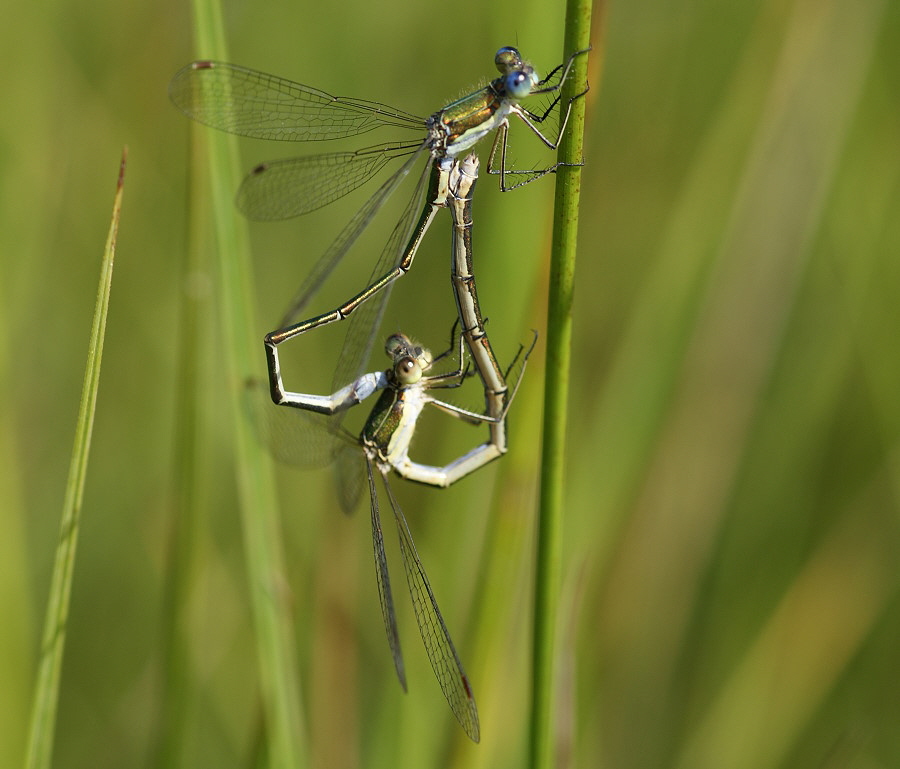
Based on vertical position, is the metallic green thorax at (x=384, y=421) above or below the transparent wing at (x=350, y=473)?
above

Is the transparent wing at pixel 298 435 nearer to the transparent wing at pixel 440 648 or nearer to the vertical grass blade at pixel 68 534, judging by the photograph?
the transparent wing at pixel 440 648

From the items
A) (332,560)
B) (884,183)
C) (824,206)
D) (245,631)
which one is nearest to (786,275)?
(824,206)

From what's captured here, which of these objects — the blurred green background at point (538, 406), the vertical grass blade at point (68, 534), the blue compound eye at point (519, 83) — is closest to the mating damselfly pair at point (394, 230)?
the blue compound eye at point (519, 83)

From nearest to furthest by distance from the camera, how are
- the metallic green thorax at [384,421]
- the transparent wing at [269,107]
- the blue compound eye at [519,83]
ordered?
the blue compound eye at [519,83] → the transparent wing at [269,107] → the metallic green thorax at [384,421]

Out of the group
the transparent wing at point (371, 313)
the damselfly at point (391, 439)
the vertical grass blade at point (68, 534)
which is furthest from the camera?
the transparent wing at point (371, 313)

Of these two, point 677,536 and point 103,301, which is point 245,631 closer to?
point 677,536

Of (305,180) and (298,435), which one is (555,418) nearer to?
(298,435)
